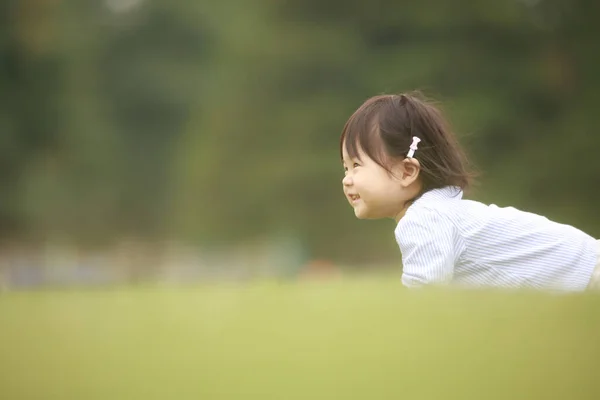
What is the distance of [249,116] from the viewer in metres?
11.0

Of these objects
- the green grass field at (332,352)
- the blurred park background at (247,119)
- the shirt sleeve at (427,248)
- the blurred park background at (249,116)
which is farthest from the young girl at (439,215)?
the blurred park background at (249,116)

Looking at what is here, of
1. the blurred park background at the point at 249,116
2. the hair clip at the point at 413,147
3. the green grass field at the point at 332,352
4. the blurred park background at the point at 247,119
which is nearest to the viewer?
the green grass field at the point at 332,352

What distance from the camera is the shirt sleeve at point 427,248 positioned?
166 centimetres

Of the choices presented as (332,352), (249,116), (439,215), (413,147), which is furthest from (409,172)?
(249,116)

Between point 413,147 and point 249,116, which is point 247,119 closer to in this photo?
point 249,116

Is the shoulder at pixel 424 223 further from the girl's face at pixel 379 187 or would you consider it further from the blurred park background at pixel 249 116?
the blurred park background at pixel 249 116

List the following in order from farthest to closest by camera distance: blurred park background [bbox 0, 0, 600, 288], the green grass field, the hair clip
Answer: blurred park background [bbox 0, 0, 600, 288], the hair clip, the green grass field

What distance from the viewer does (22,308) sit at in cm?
94

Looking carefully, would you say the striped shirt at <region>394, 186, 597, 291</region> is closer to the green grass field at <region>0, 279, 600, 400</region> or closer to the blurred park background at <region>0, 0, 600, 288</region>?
the green grass field at <region>0, 279, 600, 400</region>

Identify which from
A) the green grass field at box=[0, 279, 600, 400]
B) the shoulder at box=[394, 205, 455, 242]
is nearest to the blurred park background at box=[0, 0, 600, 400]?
the shoulder at box=[394, 205, 455, 242]

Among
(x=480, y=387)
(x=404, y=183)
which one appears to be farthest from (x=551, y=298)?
(x=404, y=183)

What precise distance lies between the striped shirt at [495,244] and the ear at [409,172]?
0.05 metres

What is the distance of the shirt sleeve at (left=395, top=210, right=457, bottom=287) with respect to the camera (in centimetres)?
166

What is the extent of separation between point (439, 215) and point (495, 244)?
0.47ft
